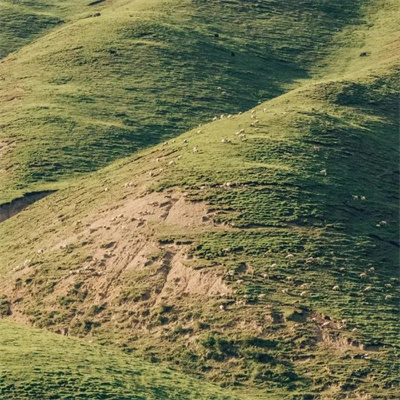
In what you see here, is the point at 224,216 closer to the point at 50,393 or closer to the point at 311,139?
the point at 311,139

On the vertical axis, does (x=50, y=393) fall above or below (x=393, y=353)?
above

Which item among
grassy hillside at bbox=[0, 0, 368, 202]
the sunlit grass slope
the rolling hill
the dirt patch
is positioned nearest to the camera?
the rolling hill

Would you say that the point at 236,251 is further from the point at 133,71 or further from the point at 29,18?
the point at 29,18

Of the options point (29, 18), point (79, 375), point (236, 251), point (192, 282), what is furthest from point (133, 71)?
point (79, 375)

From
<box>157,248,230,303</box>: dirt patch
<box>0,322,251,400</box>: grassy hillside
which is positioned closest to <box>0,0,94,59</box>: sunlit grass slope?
<box>157,248,230,303</box>: dirt patch

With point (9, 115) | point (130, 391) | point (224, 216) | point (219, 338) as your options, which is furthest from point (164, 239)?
point (9, 115)

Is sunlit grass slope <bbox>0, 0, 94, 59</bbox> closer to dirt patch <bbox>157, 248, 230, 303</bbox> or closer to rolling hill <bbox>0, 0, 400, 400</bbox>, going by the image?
rolling hill <bbox>0, 0, 400, 400</bbox>
